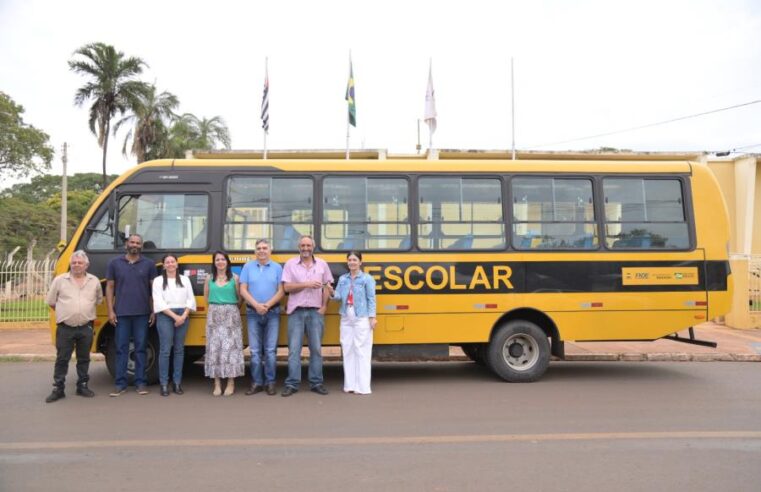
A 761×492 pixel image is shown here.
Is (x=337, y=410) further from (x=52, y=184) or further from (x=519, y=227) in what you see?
(x=52, y=184)

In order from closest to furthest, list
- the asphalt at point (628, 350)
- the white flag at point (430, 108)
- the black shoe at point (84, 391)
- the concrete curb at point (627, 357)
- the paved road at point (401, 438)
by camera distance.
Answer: the paved road at point (401, 438), the black shoe at point (84, 391), the concrete curb at point (627, 357), the asphalt at point (628, 350), the white flag at point (430, 108)

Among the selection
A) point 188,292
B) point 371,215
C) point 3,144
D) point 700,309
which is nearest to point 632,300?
point 700,309

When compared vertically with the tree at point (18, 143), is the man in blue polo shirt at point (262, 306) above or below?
below

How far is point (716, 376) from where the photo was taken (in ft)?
26.6

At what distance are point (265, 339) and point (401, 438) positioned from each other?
8.06 ft

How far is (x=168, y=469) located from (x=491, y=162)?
5.40 meters

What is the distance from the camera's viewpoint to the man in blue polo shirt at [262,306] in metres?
6.74

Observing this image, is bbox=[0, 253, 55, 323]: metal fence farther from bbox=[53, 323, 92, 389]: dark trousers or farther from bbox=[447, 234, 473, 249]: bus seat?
bbox=[447, 234, 473, 249]: bus seat

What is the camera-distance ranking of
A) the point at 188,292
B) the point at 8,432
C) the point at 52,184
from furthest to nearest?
the point at 52,184
the point at 188,292
the point at 8,432

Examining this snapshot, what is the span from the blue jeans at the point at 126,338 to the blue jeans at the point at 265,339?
1276mm

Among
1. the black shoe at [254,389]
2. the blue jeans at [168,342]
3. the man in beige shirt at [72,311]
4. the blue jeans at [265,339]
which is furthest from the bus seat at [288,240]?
the man in beige shirt at [72,311]

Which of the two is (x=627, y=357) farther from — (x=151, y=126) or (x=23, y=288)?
(x=151, y=126)

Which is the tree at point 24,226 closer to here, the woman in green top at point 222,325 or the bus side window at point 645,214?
the woman in green top at point 222,325

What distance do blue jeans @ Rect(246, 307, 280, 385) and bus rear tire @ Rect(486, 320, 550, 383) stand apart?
2.85 m
